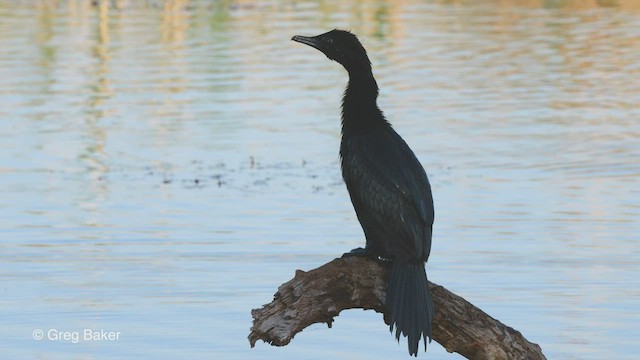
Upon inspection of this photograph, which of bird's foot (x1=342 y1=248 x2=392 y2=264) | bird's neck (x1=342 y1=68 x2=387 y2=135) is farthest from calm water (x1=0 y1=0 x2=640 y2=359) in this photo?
bird's foot (x1=342 y1=248 x2=392 y2=264)

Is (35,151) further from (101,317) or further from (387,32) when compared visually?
(387,32)

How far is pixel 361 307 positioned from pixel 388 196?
59cm

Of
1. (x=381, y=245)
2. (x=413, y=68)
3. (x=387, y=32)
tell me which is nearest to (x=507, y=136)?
(x=413, y=68)

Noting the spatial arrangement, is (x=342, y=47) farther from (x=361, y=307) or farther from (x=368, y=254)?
(x=361, y=307)

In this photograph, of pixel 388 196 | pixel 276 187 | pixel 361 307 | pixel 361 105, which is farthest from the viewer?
pixel 276 187

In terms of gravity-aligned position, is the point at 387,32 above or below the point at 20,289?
below

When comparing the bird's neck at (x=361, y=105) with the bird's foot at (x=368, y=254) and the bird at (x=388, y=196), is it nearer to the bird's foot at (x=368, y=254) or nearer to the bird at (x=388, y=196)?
the bird at (x=388, y=196)

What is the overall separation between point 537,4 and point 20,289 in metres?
30.9

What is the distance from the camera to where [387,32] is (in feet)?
108

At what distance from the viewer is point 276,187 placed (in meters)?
15.5

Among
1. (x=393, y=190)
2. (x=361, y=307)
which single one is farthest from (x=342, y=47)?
(x=361, y=307)

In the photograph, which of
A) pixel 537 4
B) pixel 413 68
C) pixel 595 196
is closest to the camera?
pixel 595 196

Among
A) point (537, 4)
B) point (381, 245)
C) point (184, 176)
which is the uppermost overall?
point (381, 245)

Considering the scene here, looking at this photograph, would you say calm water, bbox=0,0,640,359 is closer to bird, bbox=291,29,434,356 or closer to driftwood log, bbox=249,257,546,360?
bird, bbox=291,29,434,356
